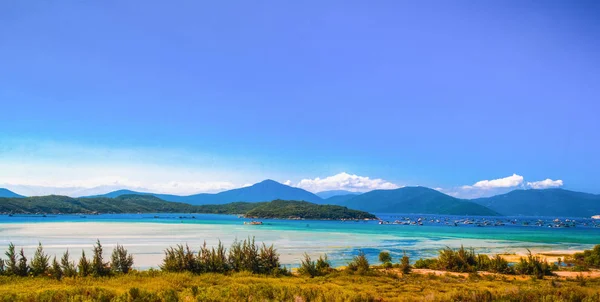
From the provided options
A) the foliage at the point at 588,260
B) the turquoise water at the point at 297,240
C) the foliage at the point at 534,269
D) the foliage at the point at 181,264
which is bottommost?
the turquoise water at the point at 297,240

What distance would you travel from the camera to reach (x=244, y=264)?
84.8 feet

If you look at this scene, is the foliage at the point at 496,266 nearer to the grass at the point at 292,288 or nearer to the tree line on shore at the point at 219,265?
the tree line on shore at the point at 219,265

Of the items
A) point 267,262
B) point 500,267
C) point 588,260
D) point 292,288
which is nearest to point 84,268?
point 267,262

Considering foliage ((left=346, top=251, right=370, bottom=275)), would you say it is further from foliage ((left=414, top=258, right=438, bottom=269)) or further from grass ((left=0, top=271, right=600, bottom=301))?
foliage ((left=414, top=258, right=438, bottom=269))

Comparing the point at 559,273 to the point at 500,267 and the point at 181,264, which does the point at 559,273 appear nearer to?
the point at 500,267

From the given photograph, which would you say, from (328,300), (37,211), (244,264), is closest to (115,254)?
(244,264)

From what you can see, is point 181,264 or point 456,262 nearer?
point 181,264

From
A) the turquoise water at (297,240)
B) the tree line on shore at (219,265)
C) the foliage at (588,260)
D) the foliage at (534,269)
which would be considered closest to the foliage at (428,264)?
the tree line on shore at (219,265)

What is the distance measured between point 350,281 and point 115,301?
1337 centimetres

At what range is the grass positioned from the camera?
570 inches

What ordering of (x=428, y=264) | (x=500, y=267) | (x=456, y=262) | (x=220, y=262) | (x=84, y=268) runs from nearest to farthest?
(x=84, y=268) < (x=220, y=262) < (x=500, y=267) < (x=456, y=262) < (x=428, y=264)

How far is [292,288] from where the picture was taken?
56.4 ft

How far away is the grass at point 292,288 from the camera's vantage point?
1447 centimetres

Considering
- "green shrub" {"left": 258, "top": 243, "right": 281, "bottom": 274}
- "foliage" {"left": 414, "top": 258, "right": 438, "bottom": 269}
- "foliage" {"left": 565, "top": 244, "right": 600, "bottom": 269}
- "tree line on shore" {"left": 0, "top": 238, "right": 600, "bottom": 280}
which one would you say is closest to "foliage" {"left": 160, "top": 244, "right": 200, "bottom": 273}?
"tree line on shore" {"left": 0, "top": 238, "right": 600, "bottom": 280}
